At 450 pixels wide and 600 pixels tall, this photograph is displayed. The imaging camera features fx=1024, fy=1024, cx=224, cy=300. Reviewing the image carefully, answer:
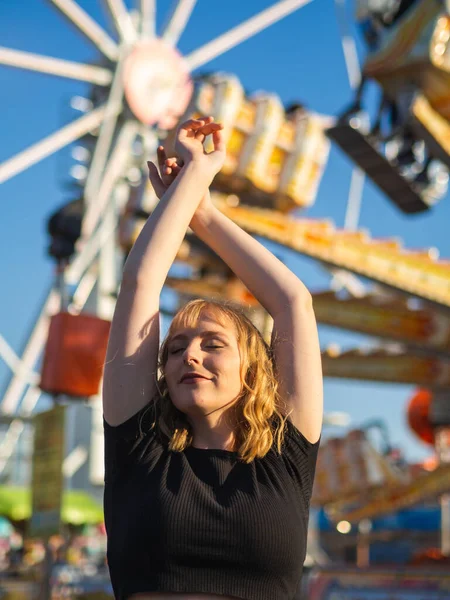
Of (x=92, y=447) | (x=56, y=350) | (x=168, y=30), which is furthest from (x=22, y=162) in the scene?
(x=56, y=350)

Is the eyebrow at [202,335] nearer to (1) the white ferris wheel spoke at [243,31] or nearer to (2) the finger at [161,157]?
(2) the finger at [161,157]

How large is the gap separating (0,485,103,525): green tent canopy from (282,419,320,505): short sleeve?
2189cm

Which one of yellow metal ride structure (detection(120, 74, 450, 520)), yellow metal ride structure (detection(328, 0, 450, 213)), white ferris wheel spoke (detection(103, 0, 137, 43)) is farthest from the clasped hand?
white ferris wheel spoke (detection(103, 0, 137, 43))

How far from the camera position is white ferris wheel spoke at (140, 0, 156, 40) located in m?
31.2

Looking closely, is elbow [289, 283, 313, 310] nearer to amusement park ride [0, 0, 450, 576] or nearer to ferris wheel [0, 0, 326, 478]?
amusement park ride [0, 0, 450, 576]

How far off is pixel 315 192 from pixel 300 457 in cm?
1411

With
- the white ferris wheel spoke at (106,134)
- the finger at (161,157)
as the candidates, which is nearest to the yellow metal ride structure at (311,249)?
the finger at (161,157)

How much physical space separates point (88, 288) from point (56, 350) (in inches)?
769

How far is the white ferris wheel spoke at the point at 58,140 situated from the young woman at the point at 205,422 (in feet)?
84.9

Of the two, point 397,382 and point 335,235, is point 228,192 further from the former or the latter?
point 397,382

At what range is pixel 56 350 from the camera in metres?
14.8

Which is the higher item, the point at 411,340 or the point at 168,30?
the point at 168,30

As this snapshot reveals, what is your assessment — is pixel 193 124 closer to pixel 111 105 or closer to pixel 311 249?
pixel 311 249

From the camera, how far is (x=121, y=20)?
30500 millimetres
